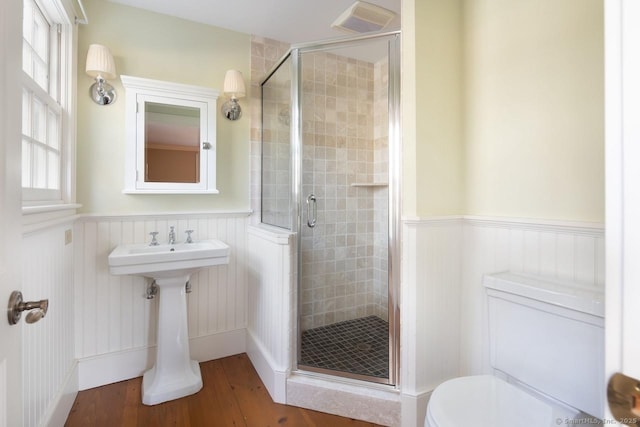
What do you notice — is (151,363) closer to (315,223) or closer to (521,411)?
(315,223)

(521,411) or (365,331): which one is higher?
(521,411)

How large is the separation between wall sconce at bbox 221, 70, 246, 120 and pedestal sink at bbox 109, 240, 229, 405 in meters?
1.01

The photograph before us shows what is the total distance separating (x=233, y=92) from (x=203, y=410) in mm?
2056

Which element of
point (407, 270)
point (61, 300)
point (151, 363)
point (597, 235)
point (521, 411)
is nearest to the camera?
point (521, 411)

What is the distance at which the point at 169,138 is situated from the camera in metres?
2.11

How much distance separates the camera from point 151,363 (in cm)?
211

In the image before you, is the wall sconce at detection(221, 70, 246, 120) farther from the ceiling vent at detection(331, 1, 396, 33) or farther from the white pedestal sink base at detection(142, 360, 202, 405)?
the white pedestal sink base at detection(142, 360, 202, 405)

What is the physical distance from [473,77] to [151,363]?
2.69 m

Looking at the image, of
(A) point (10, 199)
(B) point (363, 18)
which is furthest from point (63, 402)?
(B) point (363, 18)

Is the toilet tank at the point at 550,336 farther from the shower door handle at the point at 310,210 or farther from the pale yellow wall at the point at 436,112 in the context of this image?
the shower door handle at the point at 310,210

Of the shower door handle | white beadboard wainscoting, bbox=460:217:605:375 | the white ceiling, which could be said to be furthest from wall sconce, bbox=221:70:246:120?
white beadboard wainscoting, bbox=460:217:605:375

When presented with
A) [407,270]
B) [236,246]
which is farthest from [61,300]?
[407,270]

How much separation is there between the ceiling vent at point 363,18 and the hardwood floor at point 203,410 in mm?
2305

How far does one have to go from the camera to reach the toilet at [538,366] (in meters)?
1.01
